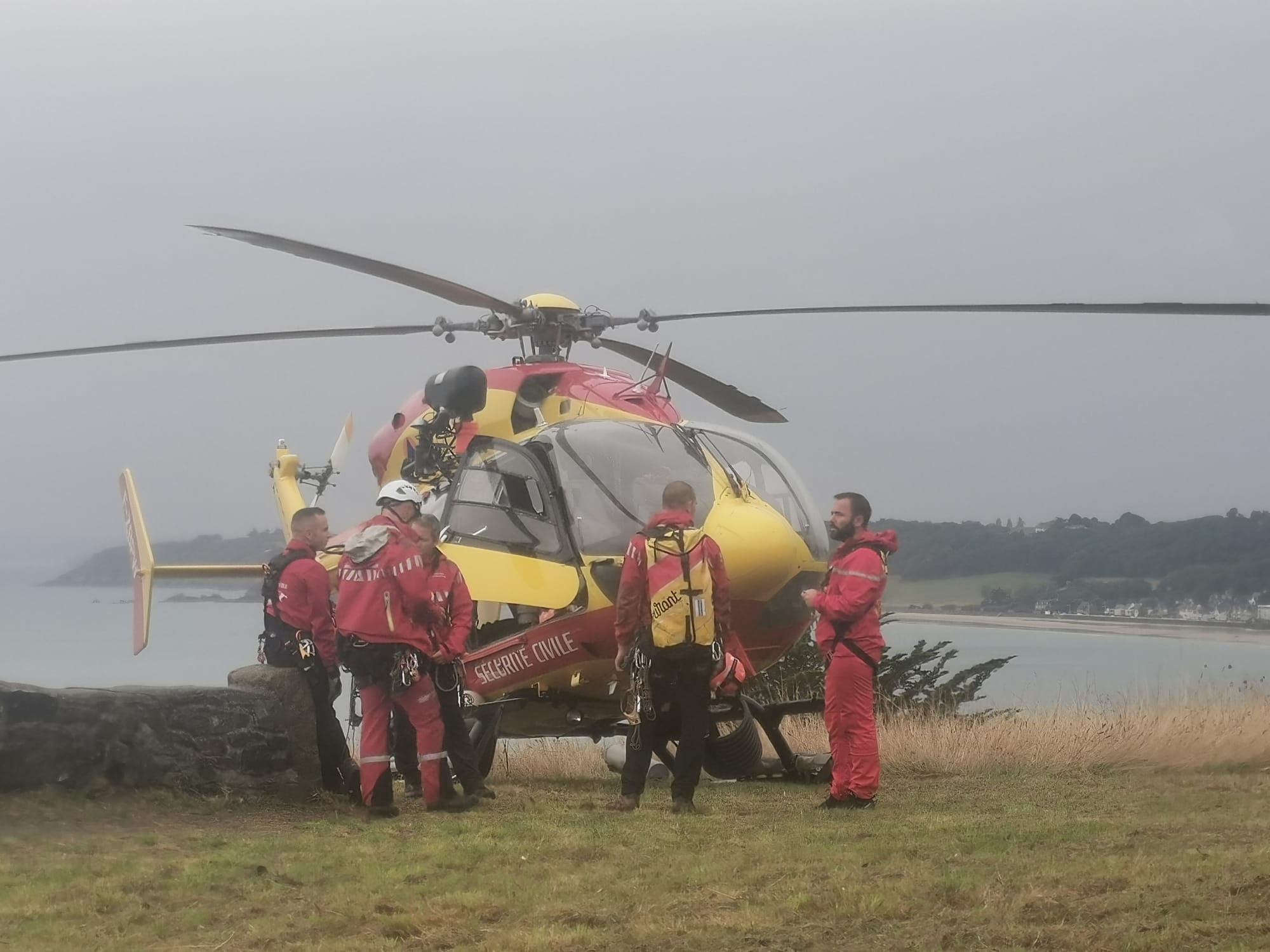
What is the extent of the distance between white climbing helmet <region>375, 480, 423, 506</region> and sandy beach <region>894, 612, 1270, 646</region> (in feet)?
34.6

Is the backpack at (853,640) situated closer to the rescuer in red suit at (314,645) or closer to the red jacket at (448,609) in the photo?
the red jacket at (448,609)

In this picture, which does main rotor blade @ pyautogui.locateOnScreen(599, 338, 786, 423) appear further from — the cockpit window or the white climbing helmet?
the white climbing helmet

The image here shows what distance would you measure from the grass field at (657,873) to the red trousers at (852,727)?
211mm

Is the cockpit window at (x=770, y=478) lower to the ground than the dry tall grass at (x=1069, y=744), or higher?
higher

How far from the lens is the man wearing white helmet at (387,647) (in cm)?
702

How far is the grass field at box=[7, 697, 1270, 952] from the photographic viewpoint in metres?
4.19

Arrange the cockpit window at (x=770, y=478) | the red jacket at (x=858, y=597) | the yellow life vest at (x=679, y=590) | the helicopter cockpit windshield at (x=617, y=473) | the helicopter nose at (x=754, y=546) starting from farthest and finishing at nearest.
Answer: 1. the cockpit window at (x=770, y=478)
2. the helicopter cockpit windshield at (x=617, y=473)
3. the helicopter nose at (x=754, y=546)
4. the red jacket at (x=858, y=597)
5. the yellow life vest at (x=679, y=590)

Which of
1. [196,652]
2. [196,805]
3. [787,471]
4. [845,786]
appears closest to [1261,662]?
[787,471]

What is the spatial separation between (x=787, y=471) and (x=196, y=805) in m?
4.62

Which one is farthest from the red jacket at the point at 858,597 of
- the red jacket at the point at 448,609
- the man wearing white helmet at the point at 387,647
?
the man wearing white helmet at the point at 387,647

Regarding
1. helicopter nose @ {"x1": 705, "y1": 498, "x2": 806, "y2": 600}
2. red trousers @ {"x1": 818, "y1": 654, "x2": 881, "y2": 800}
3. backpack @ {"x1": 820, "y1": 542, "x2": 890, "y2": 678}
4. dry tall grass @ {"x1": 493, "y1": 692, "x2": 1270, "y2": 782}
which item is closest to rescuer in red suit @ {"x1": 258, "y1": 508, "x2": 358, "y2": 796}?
dry tall grass @ {"x1": 493, "y1": 692, "x2": 1270, "y2": 782}

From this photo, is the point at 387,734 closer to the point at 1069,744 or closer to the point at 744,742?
the point at 744,742

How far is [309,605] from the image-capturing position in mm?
7520

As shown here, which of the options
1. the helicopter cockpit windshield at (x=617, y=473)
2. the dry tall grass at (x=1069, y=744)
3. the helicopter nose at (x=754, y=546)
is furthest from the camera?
the dry tall grass at (x=1069, y=744)
